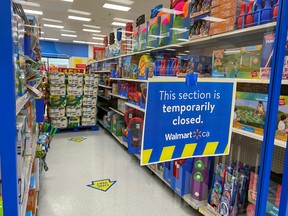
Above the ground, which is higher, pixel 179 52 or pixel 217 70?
pixel 179 52

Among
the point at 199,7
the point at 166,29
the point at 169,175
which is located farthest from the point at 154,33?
the point at 169,175

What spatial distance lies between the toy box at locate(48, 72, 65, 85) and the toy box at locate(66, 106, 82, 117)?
2.20 feet

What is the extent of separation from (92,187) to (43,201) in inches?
24.5

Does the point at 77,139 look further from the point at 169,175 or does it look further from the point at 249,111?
the point at 249,111

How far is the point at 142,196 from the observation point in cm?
289

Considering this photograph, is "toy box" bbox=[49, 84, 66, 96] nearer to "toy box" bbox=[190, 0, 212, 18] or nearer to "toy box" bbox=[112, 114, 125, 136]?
"toy box" bbox=[112, 114, 125, 136]

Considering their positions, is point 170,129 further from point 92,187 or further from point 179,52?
point 92,187

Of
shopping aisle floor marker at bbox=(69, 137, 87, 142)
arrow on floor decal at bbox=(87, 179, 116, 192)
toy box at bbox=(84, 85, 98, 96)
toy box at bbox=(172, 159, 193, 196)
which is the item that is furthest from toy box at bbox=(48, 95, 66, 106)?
toy box at bbox=(172, 159, 193, 196)

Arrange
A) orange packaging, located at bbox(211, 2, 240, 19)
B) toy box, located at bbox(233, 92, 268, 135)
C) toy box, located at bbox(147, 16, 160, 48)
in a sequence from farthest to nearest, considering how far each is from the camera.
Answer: toy box, located at bbox(147, 16, 160, 48), orange packaging, located at bbox(211, 2, 240, 19), toy box, located at bbox(233, 92, 268, 135)

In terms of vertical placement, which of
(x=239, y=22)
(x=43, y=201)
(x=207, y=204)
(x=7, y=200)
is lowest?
(x=43, y=201)

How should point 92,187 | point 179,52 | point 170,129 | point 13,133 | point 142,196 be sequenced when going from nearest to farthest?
point 13,133 → point 170,129 → point 179,52 → point 142,196 → point 92,187

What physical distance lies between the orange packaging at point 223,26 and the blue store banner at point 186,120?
116 centimetres

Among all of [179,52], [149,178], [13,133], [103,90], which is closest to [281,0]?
[13,133]

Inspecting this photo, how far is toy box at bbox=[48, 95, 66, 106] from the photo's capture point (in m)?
5.61
